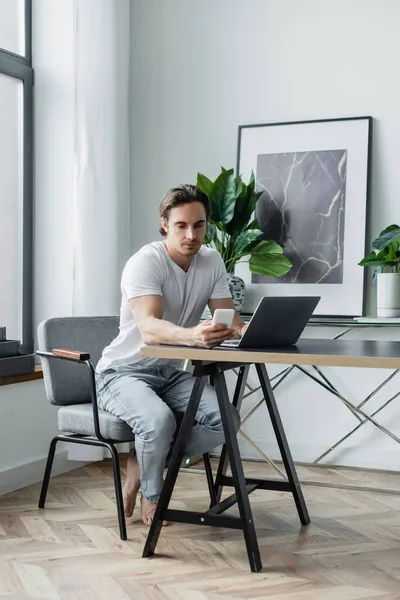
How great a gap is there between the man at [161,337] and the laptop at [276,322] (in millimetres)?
215

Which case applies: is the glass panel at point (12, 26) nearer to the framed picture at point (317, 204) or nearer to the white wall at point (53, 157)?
the white wall at point (53, 157)

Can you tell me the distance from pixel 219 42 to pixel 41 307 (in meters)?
1.74

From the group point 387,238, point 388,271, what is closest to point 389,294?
point 388,271

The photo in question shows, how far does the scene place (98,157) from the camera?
4238 millimetres

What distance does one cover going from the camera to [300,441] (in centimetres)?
433

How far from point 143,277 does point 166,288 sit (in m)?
0.15

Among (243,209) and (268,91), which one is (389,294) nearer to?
(243,209)

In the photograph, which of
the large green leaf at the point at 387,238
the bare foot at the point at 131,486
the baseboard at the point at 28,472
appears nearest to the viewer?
the bare foot at the point at 131,486

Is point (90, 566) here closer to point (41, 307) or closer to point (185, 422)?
point (185, 422)

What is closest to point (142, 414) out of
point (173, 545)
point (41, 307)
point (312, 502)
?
point (173, 545)

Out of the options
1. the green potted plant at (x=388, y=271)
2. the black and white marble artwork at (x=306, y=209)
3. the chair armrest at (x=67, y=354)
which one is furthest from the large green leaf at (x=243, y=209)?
the chair armrest at (x=67, y=354)

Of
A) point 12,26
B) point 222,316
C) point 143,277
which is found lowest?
point 222,316

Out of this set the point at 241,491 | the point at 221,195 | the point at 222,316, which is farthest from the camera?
the point at 221,195

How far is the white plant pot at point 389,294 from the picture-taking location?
3.87 metres
